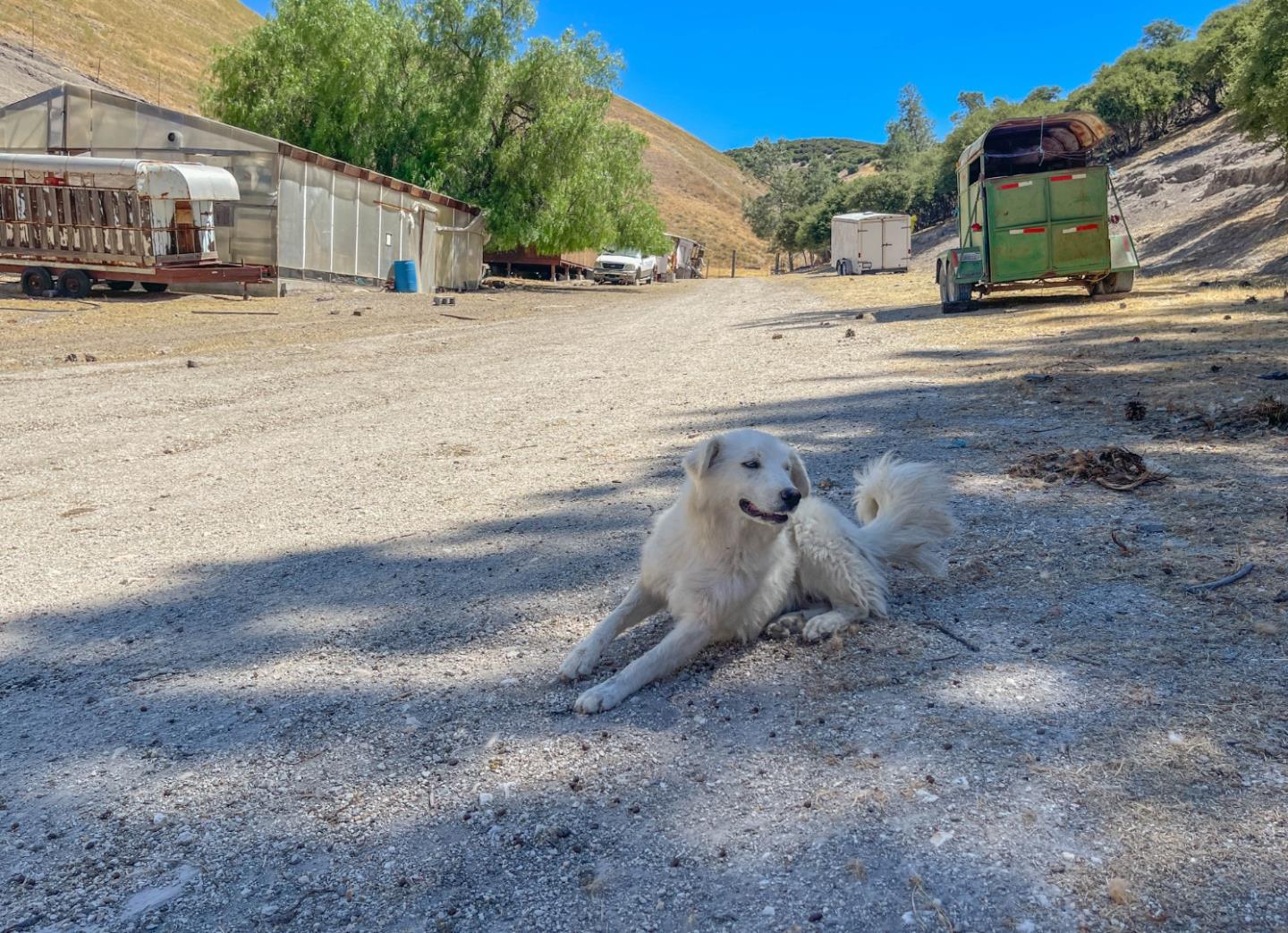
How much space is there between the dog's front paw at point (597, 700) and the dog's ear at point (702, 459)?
0.92 metres

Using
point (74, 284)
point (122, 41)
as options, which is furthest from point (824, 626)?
point (122, 41)

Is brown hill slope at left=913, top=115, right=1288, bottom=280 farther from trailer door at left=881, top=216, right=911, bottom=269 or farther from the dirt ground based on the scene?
the dirt ground

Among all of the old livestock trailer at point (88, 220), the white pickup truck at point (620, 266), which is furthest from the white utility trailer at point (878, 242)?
the old livestock trailer at point (88, 220)

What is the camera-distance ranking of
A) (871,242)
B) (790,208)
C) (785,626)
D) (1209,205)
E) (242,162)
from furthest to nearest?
(790,208), (871,242), (1209,205), (242,162), (785,626)

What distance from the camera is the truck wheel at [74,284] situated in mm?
23281

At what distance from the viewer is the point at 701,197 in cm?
15900

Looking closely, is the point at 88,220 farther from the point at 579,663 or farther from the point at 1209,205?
the point at 1209,205

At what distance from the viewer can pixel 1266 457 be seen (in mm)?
6250

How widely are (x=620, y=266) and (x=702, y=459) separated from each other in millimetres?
52508

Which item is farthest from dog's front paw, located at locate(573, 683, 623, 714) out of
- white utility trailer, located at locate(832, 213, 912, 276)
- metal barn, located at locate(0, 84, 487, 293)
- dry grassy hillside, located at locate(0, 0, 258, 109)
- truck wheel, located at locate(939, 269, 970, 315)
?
dry grassy hillside, located at locate(0, 0, 258, 109)

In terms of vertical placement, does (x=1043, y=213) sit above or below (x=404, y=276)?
below

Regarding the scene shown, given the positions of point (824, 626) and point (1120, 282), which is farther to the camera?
point (1120, 282)

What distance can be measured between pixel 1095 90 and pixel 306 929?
75.4 metres

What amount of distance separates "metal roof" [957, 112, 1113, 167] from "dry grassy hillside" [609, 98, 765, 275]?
311ft
